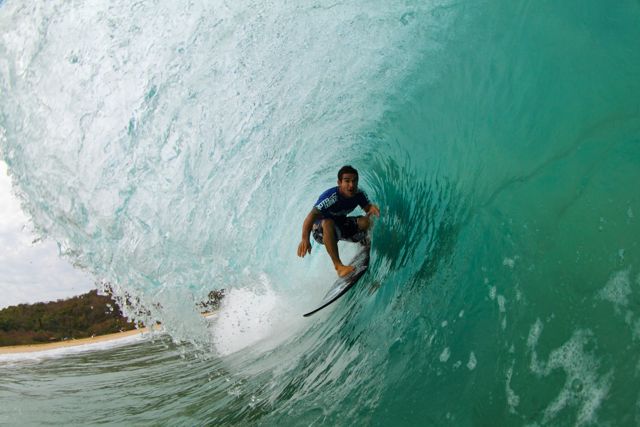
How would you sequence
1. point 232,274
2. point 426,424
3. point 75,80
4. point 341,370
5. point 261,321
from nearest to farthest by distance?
point 426,424, point 341,370, point 75,80, point 232,274, point 261,321

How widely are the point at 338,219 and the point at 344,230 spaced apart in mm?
178

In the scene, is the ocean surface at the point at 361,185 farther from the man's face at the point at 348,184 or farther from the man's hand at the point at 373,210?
the man's face at the point at 348,184

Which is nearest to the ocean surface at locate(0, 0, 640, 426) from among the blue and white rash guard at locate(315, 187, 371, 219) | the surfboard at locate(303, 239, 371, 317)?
the surfboard at locate(303, 239, 371, 317)

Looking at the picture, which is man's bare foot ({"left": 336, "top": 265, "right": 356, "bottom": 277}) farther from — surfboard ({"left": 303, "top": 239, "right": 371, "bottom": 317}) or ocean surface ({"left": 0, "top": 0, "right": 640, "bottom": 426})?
ocean surface ({"left": 0, "top": 0, "right": 640, "bottom": 426})

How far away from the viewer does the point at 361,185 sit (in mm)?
8008

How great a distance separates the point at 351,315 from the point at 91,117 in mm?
3517

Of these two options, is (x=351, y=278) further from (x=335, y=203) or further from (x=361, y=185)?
(x=361, y=185)

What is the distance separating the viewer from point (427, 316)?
383 centimetres

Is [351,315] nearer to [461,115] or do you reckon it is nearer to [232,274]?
[461,115]

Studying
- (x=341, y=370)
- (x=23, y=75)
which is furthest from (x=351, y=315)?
(x=23, y=75)

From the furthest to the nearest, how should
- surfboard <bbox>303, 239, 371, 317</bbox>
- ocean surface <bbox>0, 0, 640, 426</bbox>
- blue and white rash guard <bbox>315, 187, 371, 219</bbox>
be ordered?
blue and white rash guard <bbox>315, 187, 371, 219</bbox>, surfboard <bbox>303, 239, 371, 317</bbox>, ocean surface <bbox>0, 0, 640, 426</bbox>

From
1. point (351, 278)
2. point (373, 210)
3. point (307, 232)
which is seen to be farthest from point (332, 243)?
point (373, 210)

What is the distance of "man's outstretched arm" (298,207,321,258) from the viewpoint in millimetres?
4984

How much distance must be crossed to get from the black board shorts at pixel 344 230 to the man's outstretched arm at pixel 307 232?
0.09 m
